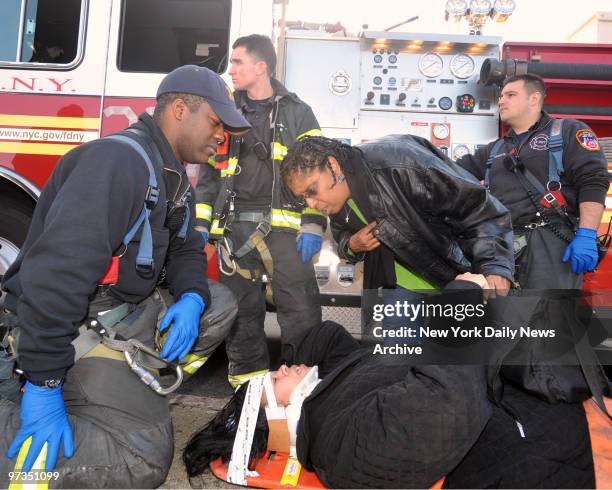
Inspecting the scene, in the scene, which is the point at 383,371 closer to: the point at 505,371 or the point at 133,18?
the point at 505,371

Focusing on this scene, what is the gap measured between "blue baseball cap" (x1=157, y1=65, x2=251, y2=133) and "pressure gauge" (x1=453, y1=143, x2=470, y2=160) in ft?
6.30

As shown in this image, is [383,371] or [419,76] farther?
[419,76]

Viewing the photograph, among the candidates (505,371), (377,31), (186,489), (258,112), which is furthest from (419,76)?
(186,489)

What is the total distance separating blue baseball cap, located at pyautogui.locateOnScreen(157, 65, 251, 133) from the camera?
82.0 inches

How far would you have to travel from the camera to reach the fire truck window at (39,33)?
3.40 m

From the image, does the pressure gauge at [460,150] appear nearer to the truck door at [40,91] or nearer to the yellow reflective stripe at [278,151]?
the yellow reflective stripe at [278,151]

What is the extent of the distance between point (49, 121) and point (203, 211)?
130 cm

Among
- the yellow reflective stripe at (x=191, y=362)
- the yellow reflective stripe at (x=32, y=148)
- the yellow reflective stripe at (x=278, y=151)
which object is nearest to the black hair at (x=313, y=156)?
the yellow reflective stripe at (x=278, y=151)

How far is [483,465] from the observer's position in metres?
1.80

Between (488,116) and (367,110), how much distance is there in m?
0.87

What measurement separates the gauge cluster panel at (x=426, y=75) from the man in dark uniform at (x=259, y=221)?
0.84m

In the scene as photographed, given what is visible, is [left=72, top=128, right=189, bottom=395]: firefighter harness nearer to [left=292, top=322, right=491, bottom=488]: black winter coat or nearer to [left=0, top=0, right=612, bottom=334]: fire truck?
[left=292, top=322, right=491, bottom=488]: black winter coat

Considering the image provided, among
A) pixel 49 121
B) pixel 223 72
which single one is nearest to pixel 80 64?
pixel 49 121

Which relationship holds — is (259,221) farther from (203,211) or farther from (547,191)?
(547,191)
